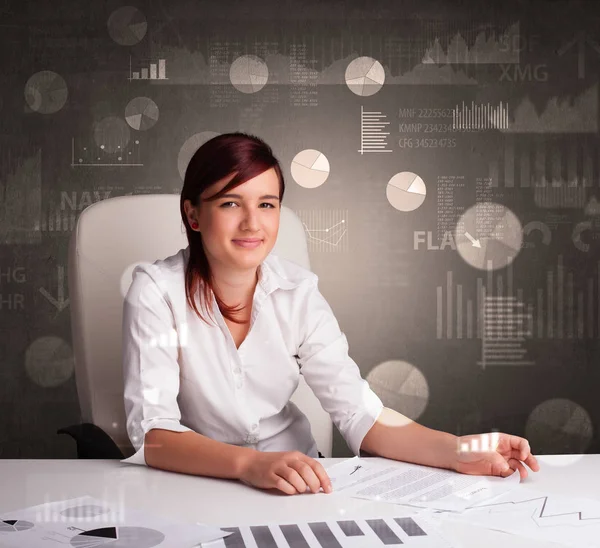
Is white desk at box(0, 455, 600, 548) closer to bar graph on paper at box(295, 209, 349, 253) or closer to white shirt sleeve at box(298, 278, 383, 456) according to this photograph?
white shirt sleeve at box(298, 278, 383, 456)

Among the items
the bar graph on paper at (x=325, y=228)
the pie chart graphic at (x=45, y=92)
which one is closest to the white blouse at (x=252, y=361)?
the bar graph on paper at (x=325, y=228)

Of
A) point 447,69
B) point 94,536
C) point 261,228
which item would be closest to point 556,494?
point 94,536

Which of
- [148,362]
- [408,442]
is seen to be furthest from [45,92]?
[408,442]

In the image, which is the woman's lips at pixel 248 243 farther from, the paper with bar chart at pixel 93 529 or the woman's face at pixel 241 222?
the paper with bar chart at pixel 93 529

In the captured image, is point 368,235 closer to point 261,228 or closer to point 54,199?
point 54,199

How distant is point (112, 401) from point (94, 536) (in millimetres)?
804

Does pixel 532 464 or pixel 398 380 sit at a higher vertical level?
pixel 532 464

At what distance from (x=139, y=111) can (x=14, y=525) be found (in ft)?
6.89

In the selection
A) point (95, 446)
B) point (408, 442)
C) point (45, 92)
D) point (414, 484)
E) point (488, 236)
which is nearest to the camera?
point (414, 484)

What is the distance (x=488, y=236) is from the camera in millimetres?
2799

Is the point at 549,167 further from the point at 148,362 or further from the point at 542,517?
the point at 542,517

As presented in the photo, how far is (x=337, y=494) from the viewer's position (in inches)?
38.9

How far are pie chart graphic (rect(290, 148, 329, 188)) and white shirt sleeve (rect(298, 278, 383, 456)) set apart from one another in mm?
1261

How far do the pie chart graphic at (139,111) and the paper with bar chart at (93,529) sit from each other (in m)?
2.01
